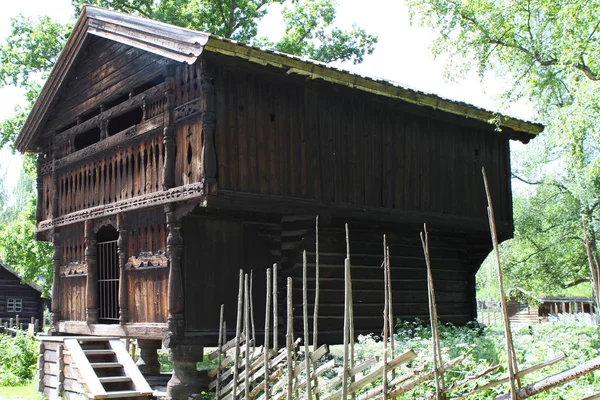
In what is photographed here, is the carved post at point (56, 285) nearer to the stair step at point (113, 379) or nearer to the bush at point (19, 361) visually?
the bush at point (19, 361)

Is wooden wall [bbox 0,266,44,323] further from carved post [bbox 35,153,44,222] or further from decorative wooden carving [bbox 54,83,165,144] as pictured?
decorative wooden carving [bbox 54,83,165,144]

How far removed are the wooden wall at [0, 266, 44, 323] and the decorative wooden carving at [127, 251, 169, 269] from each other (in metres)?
23.1

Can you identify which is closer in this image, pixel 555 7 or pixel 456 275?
pixel 555 7

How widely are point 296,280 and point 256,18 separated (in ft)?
52.5

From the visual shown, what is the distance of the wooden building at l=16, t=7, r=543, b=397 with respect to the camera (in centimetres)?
1180

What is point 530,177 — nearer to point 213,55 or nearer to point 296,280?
point 296,280

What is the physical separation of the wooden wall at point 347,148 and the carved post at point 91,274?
4.43m

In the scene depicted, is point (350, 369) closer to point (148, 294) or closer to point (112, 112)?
point (148, 294)

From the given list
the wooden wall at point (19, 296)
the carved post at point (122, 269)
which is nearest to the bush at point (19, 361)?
the carved post at point (122, 269)

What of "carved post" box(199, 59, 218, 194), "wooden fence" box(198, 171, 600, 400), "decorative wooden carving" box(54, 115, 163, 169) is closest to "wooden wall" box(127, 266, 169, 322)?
"wooden fence" box(198, 171, 600, 400)

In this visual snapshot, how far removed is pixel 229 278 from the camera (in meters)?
12.8

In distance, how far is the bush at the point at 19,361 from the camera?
1616 centimetres

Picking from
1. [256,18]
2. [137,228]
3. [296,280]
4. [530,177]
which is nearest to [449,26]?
[296,280]

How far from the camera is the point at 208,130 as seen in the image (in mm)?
11336
